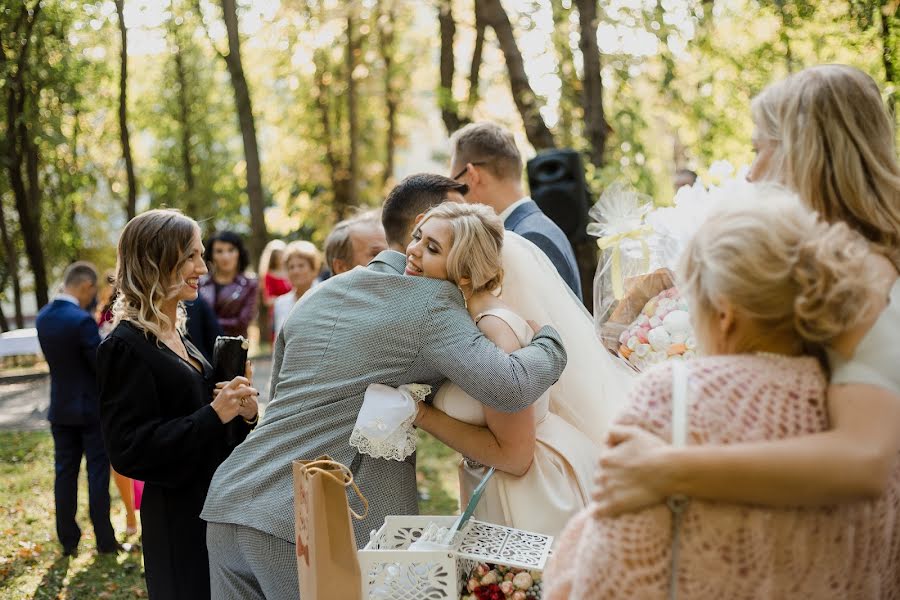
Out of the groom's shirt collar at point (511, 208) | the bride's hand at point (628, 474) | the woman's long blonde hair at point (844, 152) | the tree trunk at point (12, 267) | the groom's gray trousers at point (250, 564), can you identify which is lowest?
the tree trunk at point (12, 267)

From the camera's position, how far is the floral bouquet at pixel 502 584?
91.9 inches

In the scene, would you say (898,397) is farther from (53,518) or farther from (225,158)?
(225,158)

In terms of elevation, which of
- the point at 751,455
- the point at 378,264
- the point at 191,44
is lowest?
the point at 751,455

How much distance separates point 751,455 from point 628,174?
8.93 metres

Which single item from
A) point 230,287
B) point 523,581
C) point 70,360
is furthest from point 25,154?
point 523,581

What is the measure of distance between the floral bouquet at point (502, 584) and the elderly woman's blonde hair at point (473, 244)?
0.80m

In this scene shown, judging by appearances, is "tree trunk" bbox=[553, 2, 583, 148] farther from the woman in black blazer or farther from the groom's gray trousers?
the groom's gray trousers

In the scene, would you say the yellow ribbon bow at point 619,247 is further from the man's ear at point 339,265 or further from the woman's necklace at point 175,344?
the man's ear at point 339,265

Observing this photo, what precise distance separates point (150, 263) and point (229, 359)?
17.6 inches

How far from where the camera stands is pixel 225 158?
28.0 m

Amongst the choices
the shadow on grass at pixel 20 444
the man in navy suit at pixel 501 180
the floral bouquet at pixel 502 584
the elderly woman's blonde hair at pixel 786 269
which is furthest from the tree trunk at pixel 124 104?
the elderly woman's blonde hair at pixel 786 269

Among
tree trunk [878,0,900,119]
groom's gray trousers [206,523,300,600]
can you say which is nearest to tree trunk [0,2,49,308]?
groom's gray trousers [206,523,300,600]

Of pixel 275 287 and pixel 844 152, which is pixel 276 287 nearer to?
pixel 275 287

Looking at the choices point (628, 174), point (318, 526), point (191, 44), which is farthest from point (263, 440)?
point (191, 44)
